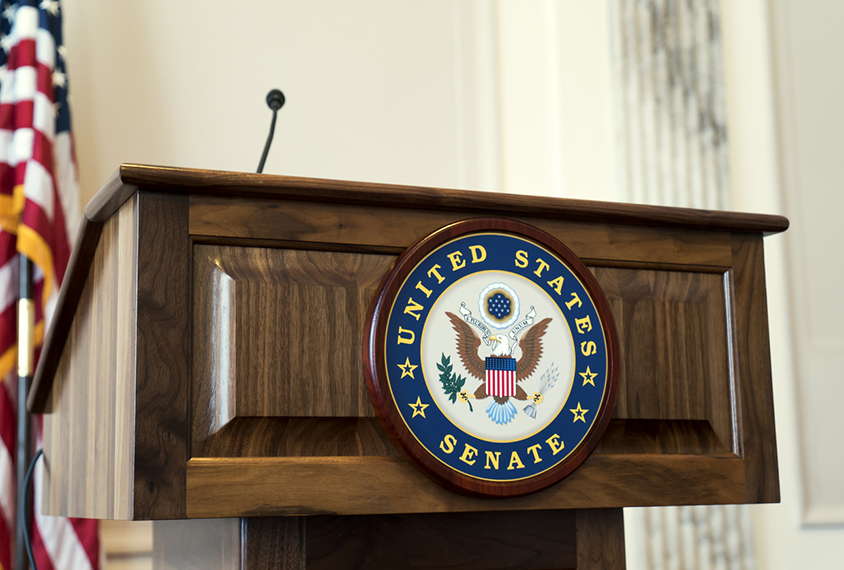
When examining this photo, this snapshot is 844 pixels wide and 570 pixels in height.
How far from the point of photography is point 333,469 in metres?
1.01

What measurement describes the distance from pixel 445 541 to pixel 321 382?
0.87 feet

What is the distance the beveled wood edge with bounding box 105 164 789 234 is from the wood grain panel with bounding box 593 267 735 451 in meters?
0.08

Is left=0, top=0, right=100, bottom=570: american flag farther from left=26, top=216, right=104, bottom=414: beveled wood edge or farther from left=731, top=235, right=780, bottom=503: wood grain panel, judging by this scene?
left=731, top=235, right=780, bottom=503: wood grain panel

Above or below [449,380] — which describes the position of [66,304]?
above

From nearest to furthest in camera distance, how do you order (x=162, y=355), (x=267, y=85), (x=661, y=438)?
(x=162, y=355), (x=661, y=438), (x=267, y=85)

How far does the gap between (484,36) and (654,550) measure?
5.77ft

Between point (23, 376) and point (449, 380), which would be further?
point (23, 376)

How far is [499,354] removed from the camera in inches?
43.0

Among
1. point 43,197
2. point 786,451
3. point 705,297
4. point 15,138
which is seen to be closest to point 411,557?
point 705,297

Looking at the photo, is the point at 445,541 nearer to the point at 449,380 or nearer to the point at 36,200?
the point at 449,380

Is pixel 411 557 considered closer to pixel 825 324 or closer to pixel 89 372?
pixel 89 372

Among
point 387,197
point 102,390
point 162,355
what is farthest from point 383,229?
point 102,390

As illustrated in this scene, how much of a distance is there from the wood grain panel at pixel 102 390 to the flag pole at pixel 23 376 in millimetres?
762

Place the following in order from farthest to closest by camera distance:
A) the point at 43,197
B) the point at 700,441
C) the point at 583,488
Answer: the point at 43,197, the point at 700,441, the point at 583,488
